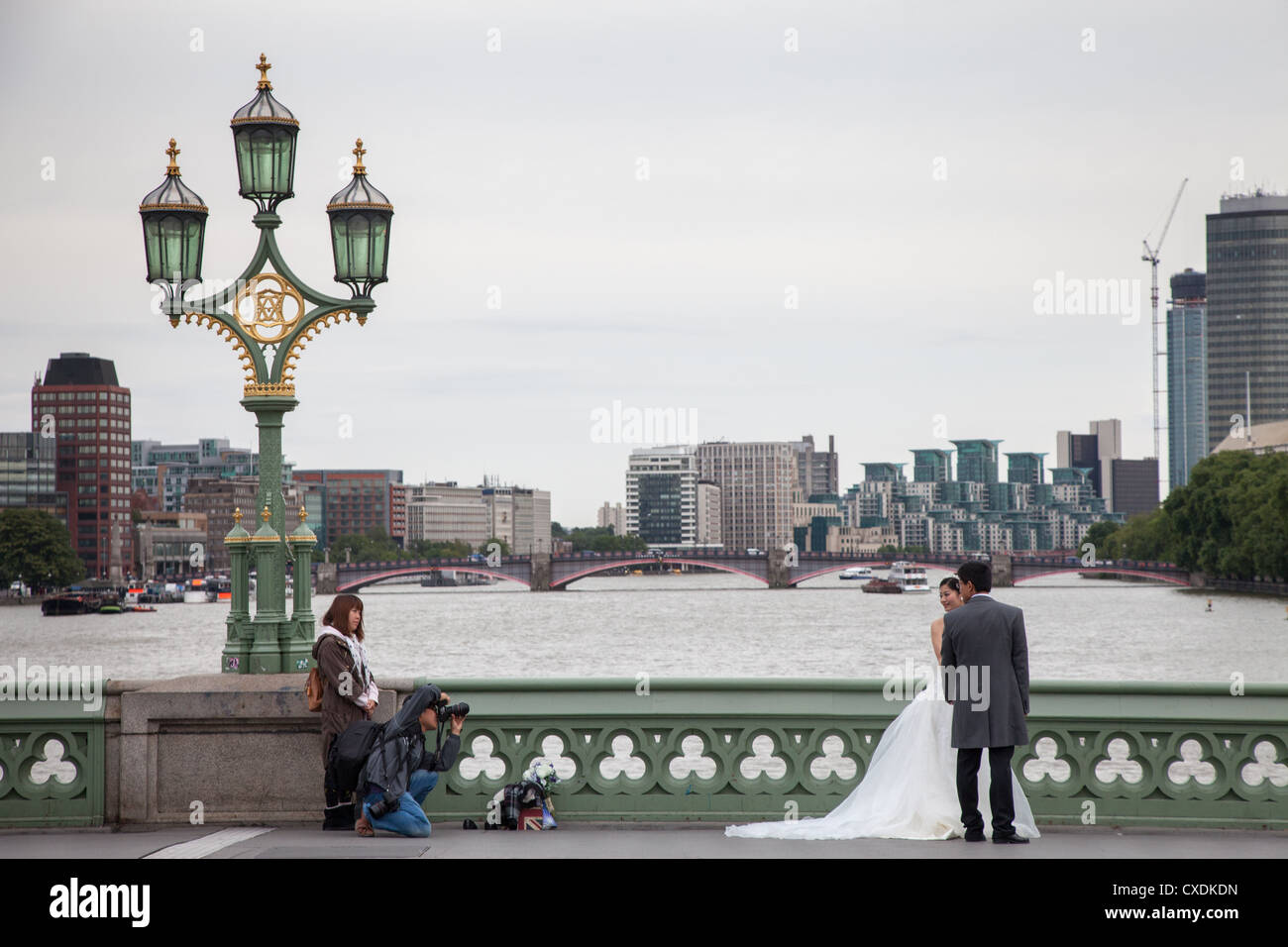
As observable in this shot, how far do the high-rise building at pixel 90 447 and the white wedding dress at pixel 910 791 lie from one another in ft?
476

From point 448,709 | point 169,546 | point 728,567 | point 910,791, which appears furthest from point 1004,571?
point 448,709

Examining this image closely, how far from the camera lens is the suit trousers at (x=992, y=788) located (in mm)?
8219

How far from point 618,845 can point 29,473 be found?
480ft

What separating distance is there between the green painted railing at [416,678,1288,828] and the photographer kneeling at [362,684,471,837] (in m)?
0.41

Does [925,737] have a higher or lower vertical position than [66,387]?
lower

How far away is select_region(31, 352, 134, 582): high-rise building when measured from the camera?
14675cm

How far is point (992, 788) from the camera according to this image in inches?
324

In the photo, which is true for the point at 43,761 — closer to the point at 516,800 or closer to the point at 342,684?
the point at 342,684

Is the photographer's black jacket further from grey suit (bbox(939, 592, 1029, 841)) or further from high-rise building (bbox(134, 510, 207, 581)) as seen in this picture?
high-rise building (bbox(134, 510, 207, 581))

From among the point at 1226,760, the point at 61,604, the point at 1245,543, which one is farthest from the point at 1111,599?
the point at 1226,760

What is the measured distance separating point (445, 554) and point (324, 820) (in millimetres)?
170854
